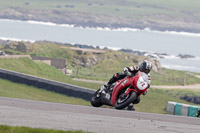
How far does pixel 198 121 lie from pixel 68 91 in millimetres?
20511

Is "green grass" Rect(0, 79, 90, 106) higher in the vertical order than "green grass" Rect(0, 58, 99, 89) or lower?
higher

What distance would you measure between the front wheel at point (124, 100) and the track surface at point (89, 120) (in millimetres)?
973

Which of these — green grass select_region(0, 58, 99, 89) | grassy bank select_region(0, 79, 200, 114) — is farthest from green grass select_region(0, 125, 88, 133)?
green grass select_region(0, 58, 99, 89)

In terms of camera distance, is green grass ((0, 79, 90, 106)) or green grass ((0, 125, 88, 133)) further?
green grass ((0, 79, 90, 106))

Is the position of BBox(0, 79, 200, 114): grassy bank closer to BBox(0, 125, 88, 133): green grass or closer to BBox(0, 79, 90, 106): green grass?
BBox(0, 79, 90, 106): green grass

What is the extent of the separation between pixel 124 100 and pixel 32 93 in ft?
61.2

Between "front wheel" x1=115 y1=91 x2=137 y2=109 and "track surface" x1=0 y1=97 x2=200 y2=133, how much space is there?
0.97 m

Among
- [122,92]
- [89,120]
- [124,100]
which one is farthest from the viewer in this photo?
[122,92]

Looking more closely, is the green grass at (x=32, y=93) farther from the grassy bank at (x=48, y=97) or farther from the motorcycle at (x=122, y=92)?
the motorcycle at (x=122, y=92)

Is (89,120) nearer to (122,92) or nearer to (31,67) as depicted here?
(122,92)

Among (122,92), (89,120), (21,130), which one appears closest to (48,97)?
(122,92)

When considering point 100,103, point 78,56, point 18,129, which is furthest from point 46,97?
point 78,56

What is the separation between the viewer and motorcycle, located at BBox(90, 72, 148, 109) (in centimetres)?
1580

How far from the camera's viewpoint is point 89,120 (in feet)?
41.6
